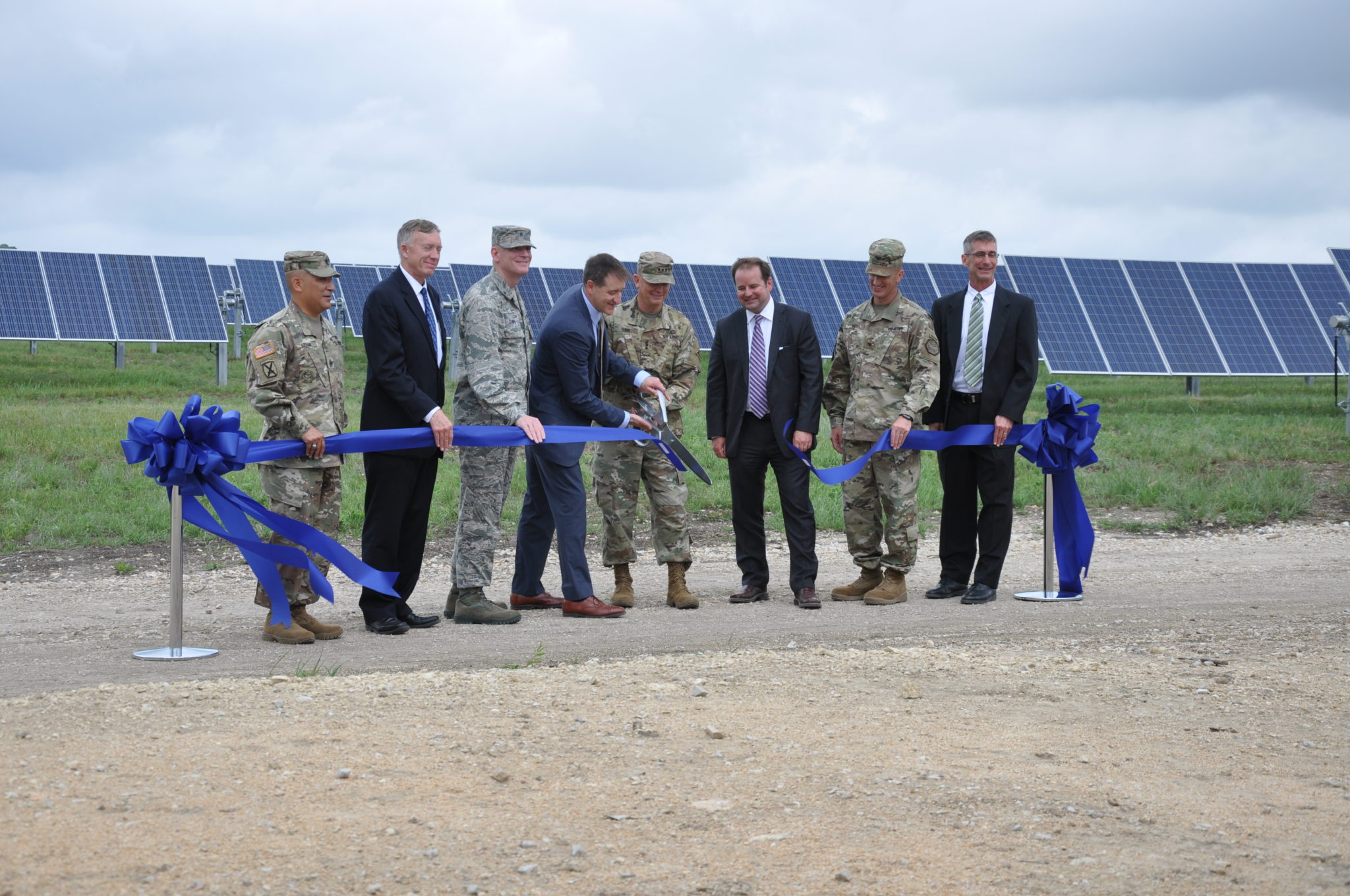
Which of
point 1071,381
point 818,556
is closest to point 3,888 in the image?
point 818,556

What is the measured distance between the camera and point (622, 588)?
7.55 metres

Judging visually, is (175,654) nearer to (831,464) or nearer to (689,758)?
(689,758)

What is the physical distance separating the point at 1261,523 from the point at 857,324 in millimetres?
5201

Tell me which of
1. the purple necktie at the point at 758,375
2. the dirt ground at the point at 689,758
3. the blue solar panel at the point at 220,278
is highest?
the blue solar panel at the point at 220,278

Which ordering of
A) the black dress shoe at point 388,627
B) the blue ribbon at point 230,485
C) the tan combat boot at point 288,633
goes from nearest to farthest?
the blue ribbon at point 230,485
the tan combat boot at point 288,633
the black dress shoe at point 388,627

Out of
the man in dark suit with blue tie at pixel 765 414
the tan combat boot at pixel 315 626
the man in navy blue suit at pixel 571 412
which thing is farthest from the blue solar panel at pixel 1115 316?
the tan combat boot at pixel 315 626

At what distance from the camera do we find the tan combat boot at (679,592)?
7.42 m

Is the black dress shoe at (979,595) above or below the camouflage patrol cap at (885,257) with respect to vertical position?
below

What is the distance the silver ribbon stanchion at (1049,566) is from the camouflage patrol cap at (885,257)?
5.51 feet

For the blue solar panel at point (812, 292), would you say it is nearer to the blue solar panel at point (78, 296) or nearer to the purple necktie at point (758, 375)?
the blue solar panel at point (78, 296)

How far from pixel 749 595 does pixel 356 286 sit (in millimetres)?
25333

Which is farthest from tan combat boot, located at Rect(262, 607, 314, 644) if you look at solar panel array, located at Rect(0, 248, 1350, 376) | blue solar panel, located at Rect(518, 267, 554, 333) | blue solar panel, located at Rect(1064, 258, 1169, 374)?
blue solar panel, located at Rect(518, 267, 554, 333)

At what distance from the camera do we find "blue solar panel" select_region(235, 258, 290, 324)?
30828 millimetres

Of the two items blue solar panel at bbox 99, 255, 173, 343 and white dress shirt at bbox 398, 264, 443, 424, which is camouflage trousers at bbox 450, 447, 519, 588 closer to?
white dress shirt at bbox 398, 264, 443, 424
